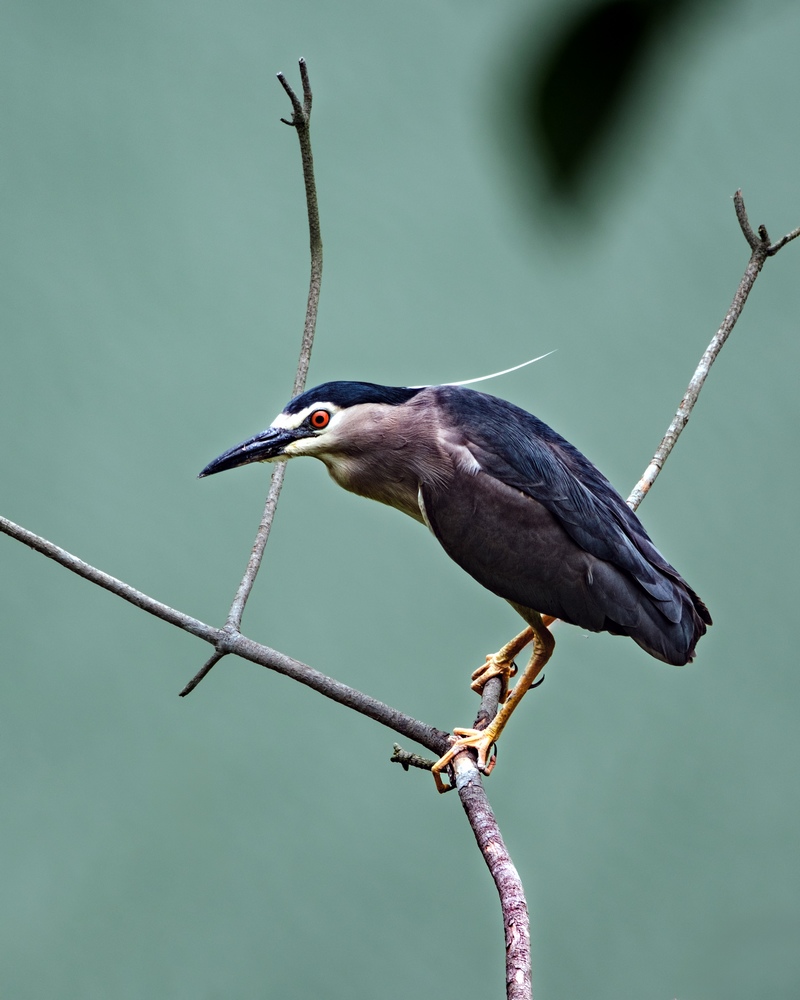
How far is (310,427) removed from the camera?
1.19m

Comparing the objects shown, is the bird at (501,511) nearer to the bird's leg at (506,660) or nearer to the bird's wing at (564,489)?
the bird's wing at (564,489)

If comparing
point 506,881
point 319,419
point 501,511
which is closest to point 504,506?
point 501,511

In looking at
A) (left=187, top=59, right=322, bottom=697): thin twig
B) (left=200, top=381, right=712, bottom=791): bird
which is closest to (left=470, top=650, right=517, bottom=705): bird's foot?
(left=200, top=381, right=712, bottom=791): bird

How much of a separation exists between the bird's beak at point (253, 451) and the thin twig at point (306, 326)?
0.10 metres

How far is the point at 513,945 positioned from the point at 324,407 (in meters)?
0.68

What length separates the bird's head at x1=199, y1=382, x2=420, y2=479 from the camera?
1150 mm

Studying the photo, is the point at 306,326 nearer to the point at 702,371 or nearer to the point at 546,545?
the point at 546,545

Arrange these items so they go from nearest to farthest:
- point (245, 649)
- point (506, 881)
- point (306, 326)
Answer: point (506, 881) < point (245, 649) < point (306, 326)

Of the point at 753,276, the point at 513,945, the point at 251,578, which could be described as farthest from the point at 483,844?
the point at 753,276

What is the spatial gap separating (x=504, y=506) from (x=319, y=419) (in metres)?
0.26

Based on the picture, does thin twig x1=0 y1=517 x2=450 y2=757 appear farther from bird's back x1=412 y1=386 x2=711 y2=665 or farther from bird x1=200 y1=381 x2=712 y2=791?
bird's back x1=412 y1=386 x2=711 y2=665

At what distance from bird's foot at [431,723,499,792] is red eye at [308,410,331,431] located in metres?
0.43

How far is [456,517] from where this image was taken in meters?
1.19

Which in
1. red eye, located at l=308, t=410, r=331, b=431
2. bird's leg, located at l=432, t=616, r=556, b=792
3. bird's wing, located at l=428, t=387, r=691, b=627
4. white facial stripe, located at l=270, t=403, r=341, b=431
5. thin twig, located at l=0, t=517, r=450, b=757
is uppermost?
bird's wing, located at l=428, t=387, r=691, b=627
